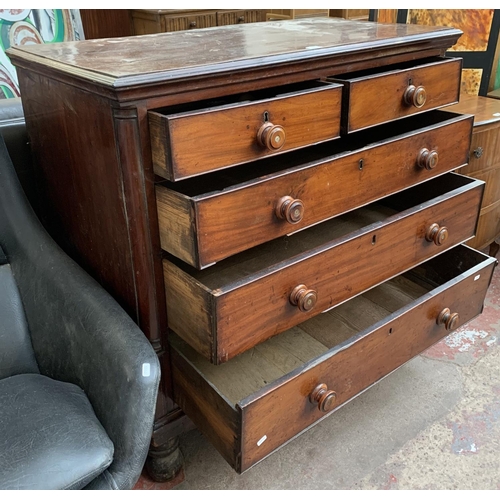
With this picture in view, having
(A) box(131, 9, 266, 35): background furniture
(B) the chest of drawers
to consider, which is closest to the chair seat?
(B) the chest of drawers

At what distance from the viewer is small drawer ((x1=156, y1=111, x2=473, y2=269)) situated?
87 cm

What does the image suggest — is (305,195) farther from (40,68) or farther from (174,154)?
(40,68)

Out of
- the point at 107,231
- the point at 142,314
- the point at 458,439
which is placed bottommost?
the point at 458,439

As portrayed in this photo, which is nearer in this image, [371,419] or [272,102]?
[272,102]

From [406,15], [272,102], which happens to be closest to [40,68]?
[272,102]

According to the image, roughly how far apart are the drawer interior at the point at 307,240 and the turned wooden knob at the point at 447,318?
26 centimetres

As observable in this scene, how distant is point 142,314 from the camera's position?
0.99 meters

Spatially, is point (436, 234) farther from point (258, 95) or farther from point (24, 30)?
point (24, 30)

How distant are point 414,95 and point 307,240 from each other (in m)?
0.37

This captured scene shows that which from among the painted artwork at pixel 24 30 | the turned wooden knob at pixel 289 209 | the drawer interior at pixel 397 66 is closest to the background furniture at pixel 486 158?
the drawer interior at pixel 397 66

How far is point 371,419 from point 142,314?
0.71 meters

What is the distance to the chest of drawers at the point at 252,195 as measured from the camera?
853mm

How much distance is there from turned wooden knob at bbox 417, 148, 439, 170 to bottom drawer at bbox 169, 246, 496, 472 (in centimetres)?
29

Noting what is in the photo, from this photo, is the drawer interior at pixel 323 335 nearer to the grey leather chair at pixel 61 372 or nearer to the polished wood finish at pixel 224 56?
the grey leather chair at pixel 61 372
